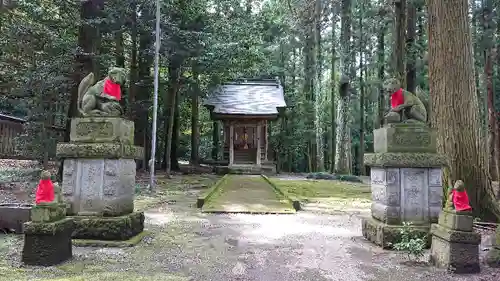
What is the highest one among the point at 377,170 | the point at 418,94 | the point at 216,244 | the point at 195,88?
the point at 195,88

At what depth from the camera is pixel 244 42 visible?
16.1m

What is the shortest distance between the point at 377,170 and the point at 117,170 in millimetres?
3829

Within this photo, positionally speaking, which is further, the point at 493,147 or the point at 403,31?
the point at 493,147

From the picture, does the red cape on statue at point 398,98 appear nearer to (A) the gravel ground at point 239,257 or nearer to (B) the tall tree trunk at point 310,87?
(A) the gravel ground at point 239,257

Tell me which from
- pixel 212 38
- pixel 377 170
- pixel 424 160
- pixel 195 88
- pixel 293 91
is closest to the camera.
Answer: pixel 424 160

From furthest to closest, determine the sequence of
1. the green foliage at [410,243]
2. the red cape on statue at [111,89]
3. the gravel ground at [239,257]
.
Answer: the red cape on statue at [111,89], the green foliage at [410,243], the gravel ground at [239,257]

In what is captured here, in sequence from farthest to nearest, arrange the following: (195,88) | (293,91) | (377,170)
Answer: (293,91) → (195,88) → (377,170)

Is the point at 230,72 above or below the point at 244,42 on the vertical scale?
below

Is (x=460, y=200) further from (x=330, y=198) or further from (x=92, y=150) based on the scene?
(x=330, y=198)

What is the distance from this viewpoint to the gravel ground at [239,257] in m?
3.77

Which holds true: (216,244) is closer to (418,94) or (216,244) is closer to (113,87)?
(113,87)

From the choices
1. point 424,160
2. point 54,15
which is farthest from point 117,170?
point 54,15

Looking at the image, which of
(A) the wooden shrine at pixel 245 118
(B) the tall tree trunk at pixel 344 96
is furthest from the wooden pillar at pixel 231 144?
(B) the tall tree trunk at pixel 344 96

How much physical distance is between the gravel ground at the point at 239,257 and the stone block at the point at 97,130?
1488 millimetres
